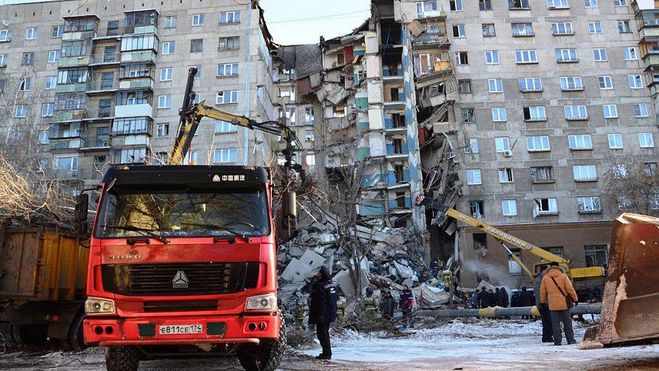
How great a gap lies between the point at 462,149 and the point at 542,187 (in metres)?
6.64

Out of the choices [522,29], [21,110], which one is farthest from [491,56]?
[21,110]

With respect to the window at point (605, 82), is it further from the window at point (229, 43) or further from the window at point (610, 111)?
the window at point (229, 43)

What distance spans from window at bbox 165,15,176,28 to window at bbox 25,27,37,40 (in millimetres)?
12460

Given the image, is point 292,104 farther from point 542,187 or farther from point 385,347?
point 385,347

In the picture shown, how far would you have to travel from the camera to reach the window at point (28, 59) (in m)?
46.6

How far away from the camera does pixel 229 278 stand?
6.58 meters

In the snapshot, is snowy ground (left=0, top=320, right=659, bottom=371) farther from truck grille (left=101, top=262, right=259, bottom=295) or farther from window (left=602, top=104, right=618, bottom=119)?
window (left=602, top=104, right=618, bottom=119)

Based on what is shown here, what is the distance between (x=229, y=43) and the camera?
4497 cm

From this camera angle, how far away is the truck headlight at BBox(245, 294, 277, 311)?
6520 mm

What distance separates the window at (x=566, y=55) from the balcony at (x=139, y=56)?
3365cm

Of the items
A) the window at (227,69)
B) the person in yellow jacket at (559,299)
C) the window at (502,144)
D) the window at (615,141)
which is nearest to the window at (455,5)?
the window at (502,144)

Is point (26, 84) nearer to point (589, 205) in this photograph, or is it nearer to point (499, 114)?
point (499, 114)

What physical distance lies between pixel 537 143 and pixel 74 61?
39.1m

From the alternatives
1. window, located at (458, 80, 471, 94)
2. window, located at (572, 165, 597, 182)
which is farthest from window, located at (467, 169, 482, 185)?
window, located at (572, 165, 597, 182)
